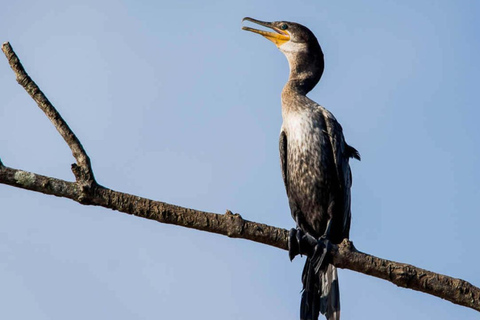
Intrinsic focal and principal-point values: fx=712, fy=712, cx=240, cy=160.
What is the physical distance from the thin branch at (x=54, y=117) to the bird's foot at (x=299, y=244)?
1.38 m

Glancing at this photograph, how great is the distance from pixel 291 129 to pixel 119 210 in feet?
8.43

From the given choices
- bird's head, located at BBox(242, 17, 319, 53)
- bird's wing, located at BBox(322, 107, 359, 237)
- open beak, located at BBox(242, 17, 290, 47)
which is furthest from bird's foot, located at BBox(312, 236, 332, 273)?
open beak, located at BBox(242, 17, 290, 47)

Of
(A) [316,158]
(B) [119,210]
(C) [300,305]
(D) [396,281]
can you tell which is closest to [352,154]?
(A) [316,158]

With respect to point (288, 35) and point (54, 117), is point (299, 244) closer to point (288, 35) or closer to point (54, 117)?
point (54, 117)

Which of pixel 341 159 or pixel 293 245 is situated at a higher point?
pixel 341 159

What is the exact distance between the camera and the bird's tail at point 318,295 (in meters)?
5.72

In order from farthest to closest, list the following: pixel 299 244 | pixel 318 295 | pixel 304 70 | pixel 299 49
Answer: pixel 299 49 < pixel 304 70 < pixel 318 295 < pixel 299 244

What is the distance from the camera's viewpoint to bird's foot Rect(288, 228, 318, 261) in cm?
475

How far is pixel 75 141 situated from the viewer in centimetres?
407

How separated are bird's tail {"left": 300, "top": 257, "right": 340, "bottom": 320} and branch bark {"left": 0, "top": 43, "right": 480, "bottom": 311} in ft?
4.70

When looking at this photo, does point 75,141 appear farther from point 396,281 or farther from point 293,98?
point 293,98

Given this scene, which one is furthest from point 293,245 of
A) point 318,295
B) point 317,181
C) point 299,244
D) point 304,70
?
point 304,70

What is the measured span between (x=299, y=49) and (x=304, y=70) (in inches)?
11.5

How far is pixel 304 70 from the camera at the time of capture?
6918mm
